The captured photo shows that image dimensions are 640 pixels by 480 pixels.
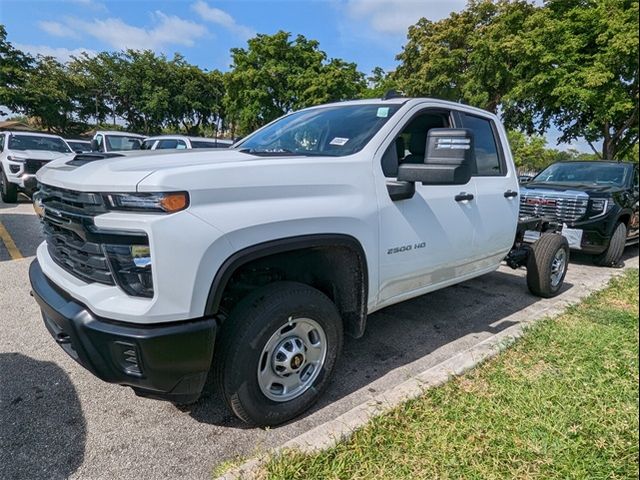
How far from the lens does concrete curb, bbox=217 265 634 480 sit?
6.90 feet

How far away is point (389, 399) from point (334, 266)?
0.91 m

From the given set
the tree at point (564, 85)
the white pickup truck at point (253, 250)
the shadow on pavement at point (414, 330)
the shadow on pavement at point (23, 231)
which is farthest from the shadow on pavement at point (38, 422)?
the tree at point (564, 85)

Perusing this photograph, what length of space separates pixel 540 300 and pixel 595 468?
310 centimetres

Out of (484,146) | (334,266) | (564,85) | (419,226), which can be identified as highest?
(564,85)

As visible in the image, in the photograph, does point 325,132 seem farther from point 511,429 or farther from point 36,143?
point 36,143

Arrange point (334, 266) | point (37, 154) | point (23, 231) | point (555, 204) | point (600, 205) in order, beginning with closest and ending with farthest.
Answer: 1. point (334, 266)
2. point (600, 205)
3. point (555, 204)
4. point (23, 231)
5. point (37, 154)

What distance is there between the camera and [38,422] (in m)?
2.43

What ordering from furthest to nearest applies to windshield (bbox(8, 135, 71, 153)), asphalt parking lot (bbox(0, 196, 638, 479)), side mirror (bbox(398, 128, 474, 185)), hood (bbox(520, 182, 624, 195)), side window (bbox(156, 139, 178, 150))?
1. side window (bbox(156, 139, 178, 150))
2. windshield (bbox(8, 135, 71, 153))
3. hood (bbox(520, 182, 624, 195))
4. side mirror (bbox(398, 128, 474, 185))
5. asphalt parking lot (bbox(0, 196, 638, 479))

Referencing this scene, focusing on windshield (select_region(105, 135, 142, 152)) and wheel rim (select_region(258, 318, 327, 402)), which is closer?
wheel rim (select_region(258, 318, 327, 402))

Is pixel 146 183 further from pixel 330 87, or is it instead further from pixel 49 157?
pixel 330 87

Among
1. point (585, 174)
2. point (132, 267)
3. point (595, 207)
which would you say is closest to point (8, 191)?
point (132, 267)

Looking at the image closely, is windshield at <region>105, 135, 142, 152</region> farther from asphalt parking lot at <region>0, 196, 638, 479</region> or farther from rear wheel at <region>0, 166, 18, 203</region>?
asphalt parking lot at <region>0, 196, 638, 479</region>

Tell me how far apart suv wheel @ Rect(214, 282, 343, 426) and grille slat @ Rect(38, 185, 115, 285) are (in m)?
0.71

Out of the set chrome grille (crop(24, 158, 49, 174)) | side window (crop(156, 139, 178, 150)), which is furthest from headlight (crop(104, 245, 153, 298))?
side window (crop(156, 139, 178, 150))
